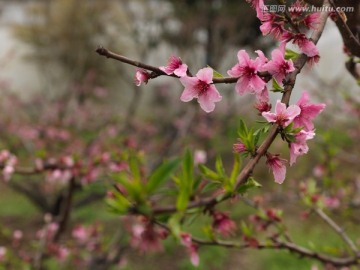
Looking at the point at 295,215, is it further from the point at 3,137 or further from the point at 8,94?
the point at 8,94

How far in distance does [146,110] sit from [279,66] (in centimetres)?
1160

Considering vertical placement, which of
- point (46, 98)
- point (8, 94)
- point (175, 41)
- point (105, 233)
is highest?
point (175, 41)

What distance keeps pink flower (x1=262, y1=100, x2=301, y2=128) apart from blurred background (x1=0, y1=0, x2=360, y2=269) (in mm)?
568

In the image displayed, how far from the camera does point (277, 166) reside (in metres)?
0.64

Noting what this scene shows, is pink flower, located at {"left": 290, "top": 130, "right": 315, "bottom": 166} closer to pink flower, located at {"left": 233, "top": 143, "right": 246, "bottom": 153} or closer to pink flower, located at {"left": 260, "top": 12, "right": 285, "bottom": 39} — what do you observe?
pink flower, located at {"left": 233, "top": 143, "right": 246, "bottom": 153}

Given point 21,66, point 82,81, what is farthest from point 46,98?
point 21,66

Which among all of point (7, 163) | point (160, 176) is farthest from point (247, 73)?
point (7, 163)

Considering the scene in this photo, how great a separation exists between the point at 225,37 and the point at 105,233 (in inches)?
163

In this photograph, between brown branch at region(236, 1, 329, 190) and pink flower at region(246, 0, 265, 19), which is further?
pink flower at region(246, 0, 265, 19)

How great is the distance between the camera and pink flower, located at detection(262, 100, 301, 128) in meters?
0.60

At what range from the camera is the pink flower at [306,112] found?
2.21 feet

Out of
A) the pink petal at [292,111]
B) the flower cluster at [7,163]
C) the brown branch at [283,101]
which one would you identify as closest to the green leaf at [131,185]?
the brown branch at [283,101]

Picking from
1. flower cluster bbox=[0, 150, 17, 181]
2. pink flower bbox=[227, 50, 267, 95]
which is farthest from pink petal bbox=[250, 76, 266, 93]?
flower cluster bbox=[0, 150, 17, 181]

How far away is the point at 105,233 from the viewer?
480 centimetres
